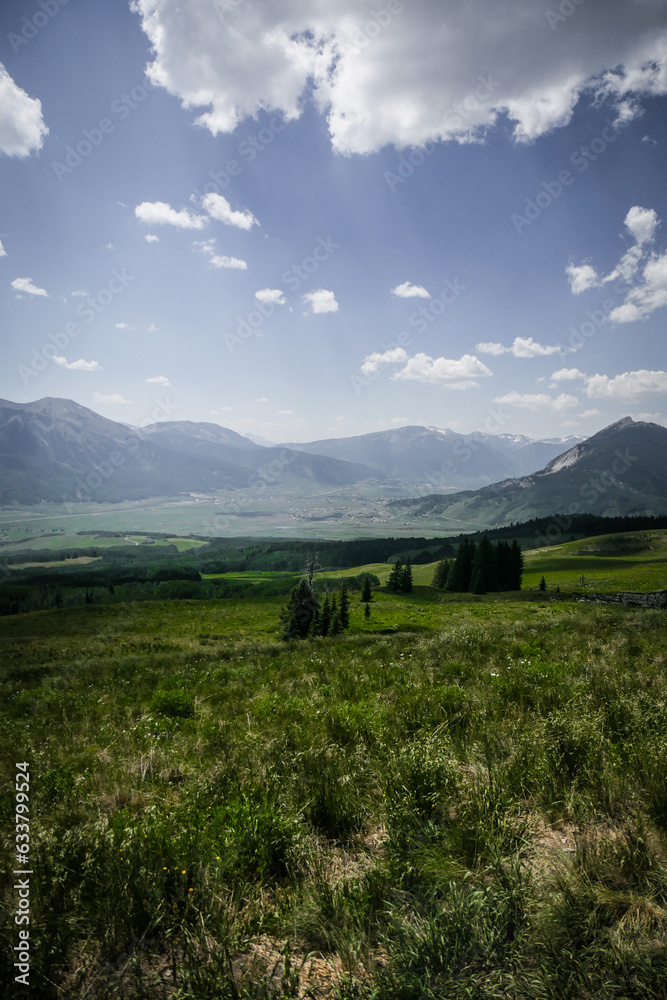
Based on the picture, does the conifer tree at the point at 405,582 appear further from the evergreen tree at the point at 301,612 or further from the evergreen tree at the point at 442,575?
the evergreen tree at the point at 301,612

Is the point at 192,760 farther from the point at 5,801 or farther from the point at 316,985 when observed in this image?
the point at 316,985

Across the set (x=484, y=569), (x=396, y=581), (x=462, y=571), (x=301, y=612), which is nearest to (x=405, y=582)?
(x=396, y=581)

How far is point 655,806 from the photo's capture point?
3.48 metres

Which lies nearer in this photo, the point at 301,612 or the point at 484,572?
the point at 301,612

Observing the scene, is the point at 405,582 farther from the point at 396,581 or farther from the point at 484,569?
the point at 484,569

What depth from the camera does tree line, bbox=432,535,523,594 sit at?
91419mm

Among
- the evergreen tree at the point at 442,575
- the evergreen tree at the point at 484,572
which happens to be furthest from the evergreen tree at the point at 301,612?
the evergreen tree at the point at 442,575

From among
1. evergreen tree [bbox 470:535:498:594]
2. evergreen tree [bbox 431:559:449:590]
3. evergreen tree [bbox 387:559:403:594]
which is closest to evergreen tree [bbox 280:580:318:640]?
evergreen tree [bbox 387:559:403:594]

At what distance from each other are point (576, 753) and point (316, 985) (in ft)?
11.2

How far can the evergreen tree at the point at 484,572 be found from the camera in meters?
90.4

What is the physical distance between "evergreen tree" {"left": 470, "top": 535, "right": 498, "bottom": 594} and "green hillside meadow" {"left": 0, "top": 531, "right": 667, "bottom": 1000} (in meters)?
88.2

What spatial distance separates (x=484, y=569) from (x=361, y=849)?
94.9 metres

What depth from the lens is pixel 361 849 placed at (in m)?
3.82

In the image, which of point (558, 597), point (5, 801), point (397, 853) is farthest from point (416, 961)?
point (558, 597)
